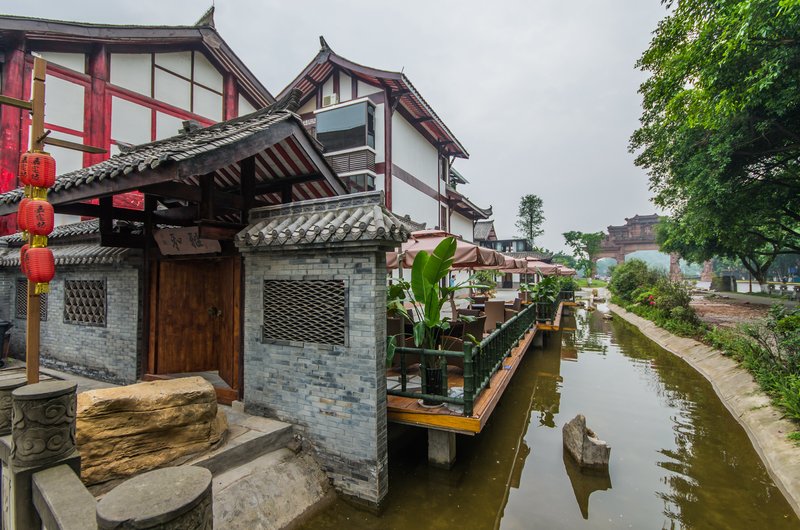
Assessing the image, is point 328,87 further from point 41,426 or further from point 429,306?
point 41,426

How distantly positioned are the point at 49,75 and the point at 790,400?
50.4 feet

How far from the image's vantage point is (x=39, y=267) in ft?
12.4

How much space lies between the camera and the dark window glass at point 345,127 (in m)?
12.9

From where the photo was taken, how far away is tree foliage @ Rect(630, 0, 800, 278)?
7.15 metres

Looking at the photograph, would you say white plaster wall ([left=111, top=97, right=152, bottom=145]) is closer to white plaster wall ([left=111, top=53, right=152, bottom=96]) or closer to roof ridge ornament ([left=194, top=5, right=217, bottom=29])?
white plaster wall ([left=111, top=53, right=152, bottom=96])

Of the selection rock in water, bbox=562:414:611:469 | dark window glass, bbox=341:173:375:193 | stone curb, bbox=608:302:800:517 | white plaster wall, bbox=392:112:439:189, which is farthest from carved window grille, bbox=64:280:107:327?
white plaster wall, bbox=392:112:439:189

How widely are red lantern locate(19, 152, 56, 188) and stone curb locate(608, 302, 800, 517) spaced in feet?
28.8

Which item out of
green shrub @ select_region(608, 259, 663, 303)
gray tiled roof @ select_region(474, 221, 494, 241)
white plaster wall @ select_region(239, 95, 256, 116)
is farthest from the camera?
gray tiled roof @ select_region(474, 221, 494, 241)

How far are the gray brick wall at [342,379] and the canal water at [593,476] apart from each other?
0.46m

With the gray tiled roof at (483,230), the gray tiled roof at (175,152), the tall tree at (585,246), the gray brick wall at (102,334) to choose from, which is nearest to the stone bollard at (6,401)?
the gray tiled roof at (175,152)

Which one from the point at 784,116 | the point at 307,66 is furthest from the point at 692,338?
the point at 307,66

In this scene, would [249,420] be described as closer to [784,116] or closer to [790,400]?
[790,400]

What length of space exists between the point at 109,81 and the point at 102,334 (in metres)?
6.95

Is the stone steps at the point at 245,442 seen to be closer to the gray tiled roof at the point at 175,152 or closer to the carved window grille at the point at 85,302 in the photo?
the gray tiled roof at the point at 175,152
